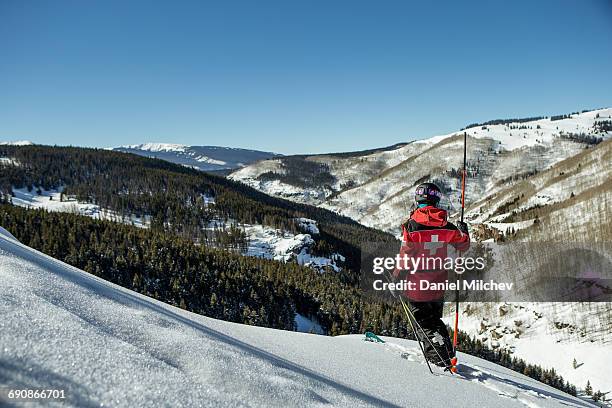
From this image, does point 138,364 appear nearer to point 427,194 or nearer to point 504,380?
point 427,194

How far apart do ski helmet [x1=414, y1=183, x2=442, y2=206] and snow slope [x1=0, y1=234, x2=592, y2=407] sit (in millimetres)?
4514

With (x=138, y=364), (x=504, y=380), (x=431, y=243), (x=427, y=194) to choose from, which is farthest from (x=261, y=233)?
(x=138, y=364)

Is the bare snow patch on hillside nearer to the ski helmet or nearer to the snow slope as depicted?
the ski helmet

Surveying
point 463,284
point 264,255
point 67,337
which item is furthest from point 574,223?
point 264,255

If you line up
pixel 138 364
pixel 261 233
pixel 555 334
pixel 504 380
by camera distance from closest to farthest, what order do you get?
pixel 138 364 → pixel 504 380 → pixel 555 334 → pixel 261 233

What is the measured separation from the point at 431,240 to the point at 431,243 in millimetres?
85

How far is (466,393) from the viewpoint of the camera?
24.9 ft

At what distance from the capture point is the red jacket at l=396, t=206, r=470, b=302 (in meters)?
9.02

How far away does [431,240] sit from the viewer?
909 cm

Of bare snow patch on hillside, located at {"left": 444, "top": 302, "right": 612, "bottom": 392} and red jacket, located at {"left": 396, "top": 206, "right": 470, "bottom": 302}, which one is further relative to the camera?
bare snow patch on hillside, located at {"left": 444, "top": 302, "right": 612, "bottom": 392}

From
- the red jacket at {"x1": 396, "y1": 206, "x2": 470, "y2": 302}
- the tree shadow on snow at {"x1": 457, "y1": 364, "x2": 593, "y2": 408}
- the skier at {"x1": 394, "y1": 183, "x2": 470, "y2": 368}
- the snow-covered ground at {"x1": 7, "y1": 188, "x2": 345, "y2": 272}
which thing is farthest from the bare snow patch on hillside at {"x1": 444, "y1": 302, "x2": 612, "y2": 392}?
the snow-covered ground at {"x1": 7, "y1": 188, "x2": 345, "y2": 272}

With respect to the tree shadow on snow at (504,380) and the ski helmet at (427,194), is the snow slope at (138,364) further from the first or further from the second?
the ski helmet at (427,194)

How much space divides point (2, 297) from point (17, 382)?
1627mm

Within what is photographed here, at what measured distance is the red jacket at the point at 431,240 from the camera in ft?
29.6
